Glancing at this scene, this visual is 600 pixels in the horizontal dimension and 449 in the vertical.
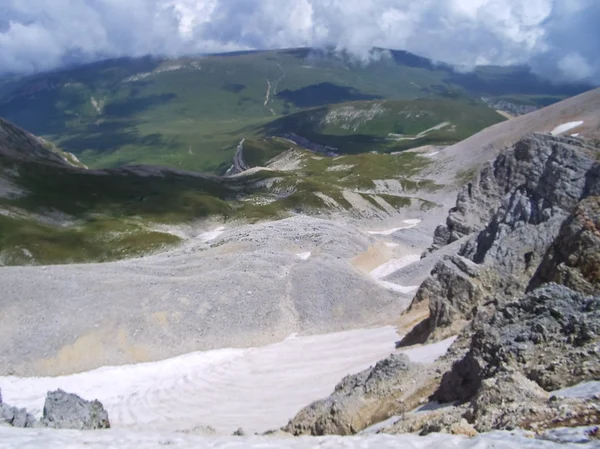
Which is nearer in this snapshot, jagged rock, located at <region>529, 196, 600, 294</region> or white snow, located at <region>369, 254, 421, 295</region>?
jagged rock, located at <region>529, 196, 600, 294</region>

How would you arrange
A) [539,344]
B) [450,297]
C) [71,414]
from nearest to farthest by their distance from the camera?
[539,344] → [71,414] → [450,297]

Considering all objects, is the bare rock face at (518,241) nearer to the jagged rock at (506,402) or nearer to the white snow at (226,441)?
the jagged rock at (506,402)

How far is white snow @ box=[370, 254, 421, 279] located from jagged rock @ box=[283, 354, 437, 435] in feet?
142

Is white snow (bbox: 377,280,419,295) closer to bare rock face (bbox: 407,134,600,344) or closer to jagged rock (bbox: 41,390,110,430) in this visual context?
bare rock face (bbox: 407,134,600,344)

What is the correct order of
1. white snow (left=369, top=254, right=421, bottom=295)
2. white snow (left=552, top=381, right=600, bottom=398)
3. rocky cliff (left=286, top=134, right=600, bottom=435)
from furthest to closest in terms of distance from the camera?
1. white snow (left=369, top=254, right=421, bottom=295)
2. rocky cliff (left=286, top=134, right=600, bottom=435)
3. white snow (left=552, top=381, right=600, bottom=398)

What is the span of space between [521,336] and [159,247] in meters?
78.8

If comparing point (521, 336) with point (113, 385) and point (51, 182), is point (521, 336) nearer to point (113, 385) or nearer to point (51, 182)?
point (113, 385)

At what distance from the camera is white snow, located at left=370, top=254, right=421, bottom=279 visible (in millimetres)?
70419

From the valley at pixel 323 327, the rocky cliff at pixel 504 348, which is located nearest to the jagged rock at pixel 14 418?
the valley at pixel 323 327

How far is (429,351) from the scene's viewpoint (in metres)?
31.8

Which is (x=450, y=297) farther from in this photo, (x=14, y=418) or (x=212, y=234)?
(x=212, y=234)

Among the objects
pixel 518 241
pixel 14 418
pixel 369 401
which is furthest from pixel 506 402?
pixel 518 241

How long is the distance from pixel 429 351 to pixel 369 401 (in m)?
10.5

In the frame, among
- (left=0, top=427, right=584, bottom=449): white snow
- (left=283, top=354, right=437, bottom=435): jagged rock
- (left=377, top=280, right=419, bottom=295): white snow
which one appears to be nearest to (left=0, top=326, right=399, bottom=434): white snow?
(left=283, top=354, right=437, bottom=435): jagged rock
